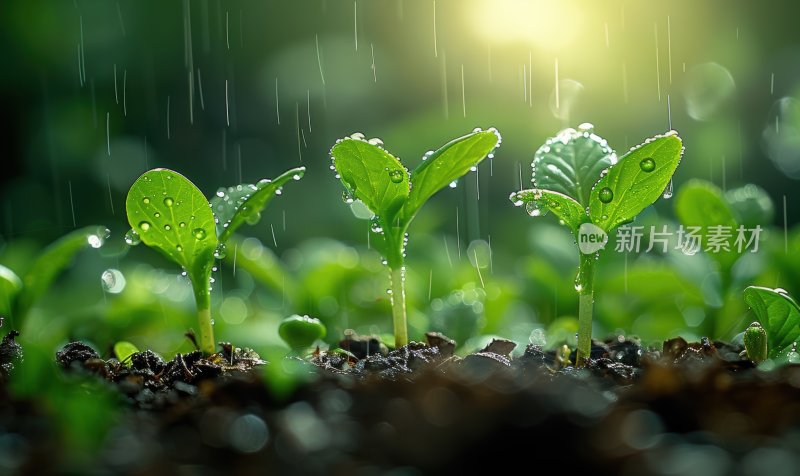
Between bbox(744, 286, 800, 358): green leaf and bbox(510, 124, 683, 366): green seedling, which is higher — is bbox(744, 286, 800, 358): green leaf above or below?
below

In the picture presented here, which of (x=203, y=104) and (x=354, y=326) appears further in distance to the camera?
(x=203, y=104)

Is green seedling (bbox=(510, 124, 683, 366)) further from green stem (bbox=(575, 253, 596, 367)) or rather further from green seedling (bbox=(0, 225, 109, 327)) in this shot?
green seedling (bbox=(0, 225, 109, 327))

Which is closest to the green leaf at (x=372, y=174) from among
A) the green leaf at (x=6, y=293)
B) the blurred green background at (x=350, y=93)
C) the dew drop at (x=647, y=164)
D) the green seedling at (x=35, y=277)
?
the dew drop at (x=647, y=164)

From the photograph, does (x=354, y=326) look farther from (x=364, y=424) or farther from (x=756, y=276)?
(x=364, y=424)

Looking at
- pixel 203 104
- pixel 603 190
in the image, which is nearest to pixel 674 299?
→ pixel 603 190

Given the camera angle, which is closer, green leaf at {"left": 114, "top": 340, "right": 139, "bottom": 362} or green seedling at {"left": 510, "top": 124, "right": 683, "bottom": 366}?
green seedling at {"left": 510, "top": 124, "right": 683, "bottom": 366}

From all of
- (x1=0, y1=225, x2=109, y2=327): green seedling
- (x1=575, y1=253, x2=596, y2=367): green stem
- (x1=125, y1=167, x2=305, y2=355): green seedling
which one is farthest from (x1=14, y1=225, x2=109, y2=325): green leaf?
(x1=575, y1=253, x2=596, y2=367): green stem

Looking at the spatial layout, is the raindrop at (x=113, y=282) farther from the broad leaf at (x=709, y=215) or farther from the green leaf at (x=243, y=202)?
the broad leaf at (x=709, y=215)
